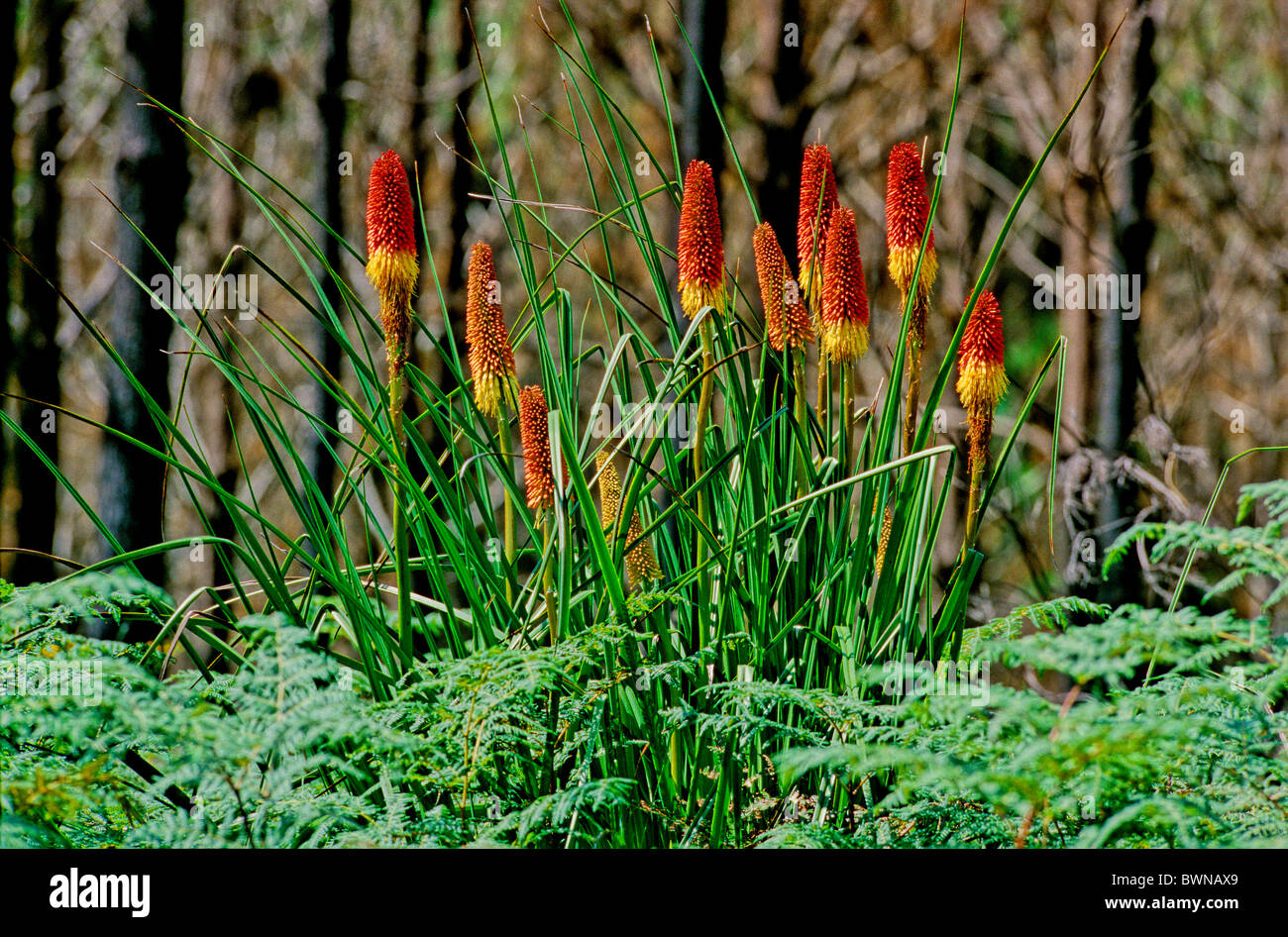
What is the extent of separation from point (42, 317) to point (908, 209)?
2775 mm

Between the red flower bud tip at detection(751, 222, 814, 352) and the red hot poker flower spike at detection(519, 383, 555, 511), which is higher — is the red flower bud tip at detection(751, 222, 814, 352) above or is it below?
above


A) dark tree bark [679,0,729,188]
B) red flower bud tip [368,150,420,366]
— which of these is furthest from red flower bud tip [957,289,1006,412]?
dark tree bark [679,0,729,188]

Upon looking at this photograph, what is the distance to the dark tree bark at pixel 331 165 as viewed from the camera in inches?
89.6

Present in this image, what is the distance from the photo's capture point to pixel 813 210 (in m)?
1.16

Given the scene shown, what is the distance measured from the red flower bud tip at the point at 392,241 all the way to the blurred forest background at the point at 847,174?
50.4 inches

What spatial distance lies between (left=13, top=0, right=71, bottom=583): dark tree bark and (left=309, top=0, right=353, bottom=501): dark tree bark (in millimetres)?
818

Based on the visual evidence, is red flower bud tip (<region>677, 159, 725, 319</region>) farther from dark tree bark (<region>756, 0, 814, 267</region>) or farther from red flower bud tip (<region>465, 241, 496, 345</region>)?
dark tree bark (<region>756, 0, 814, 267</region>)

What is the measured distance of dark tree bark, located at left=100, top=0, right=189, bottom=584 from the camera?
75.2 inches
